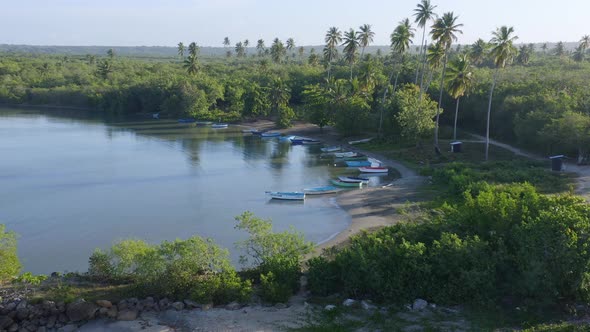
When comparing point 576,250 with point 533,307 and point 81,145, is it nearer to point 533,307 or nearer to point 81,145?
point 533,307

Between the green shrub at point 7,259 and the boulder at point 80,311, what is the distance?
234 inches

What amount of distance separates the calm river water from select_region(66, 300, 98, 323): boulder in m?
8.82

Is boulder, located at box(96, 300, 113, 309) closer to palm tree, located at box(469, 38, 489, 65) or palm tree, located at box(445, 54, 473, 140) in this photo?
palm tree, located at box(445, 54, 473, 140)

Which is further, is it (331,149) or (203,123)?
(203,123)

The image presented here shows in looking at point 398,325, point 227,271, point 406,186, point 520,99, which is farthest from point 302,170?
point 398,325

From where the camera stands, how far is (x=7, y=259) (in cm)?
2731

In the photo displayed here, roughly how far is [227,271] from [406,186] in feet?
94.6

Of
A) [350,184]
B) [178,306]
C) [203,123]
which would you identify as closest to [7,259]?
[178,306]

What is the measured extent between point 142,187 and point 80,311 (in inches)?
1210

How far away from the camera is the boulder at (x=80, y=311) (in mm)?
23188

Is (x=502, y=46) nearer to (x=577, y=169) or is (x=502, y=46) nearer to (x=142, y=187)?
(x=577, y=169)

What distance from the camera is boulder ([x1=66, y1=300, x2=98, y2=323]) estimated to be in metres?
23.2

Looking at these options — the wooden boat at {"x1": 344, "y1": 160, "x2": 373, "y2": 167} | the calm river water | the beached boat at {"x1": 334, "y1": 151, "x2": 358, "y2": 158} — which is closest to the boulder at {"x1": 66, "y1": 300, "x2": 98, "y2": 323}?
the calm river water

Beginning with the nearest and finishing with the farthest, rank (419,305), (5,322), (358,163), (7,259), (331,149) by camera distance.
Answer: (5,322)
(419,305)
(7,259)
(358,163)
(331,149)
